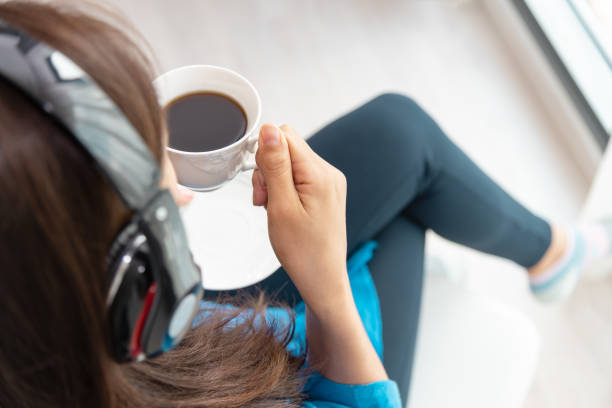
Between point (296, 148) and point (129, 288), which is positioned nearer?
point (129, 288)

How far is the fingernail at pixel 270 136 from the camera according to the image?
0.48 metres

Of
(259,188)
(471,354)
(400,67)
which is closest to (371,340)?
(471,354)

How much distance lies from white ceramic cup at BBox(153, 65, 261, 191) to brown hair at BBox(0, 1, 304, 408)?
11 cm

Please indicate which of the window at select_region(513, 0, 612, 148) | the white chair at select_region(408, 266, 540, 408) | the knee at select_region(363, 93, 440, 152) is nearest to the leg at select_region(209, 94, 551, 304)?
the knee at select_region(363, 93, 440, 152)

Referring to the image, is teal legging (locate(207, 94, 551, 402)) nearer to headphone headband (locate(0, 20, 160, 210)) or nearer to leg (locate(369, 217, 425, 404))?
leg (locate(369, 217, 425, 404))

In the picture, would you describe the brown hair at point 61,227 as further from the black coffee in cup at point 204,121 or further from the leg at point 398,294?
the leg at point 398,294

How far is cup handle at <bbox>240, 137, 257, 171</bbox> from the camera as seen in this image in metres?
0.51

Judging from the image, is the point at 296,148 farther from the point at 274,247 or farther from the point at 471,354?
the point at 471,354

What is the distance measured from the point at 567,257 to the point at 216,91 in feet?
2.51

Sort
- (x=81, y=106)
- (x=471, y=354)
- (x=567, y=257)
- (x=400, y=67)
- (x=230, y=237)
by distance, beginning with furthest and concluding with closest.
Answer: (x=400, y=67) < (x=567, y=257) < (x=471, y=354) < (x=230, y=237) < (x=81, y=106)

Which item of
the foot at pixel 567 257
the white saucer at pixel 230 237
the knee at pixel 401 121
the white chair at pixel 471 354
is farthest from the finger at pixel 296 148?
the foot at pixel 567 257

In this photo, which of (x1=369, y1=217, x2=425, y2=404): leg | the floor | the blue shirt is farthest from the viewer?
the floor

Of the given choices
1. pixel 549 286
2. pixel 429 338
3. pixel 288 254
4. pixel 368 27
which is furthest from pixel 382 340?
pixel 368 27

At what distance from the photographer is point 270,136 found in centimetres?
48
